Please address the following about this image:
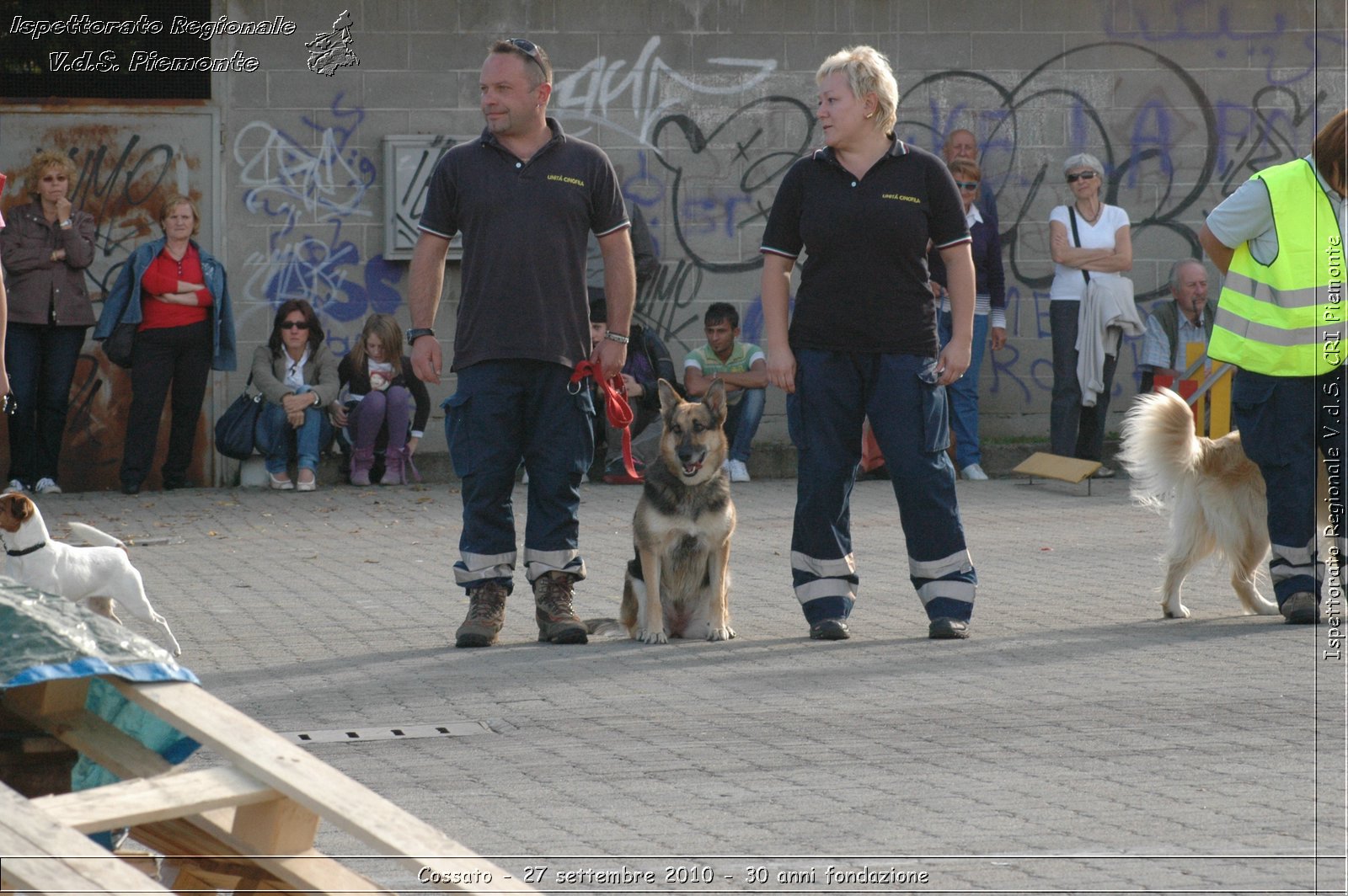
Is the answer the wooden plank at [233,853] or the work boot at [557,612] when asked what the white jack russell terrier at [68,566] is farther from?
the wooden plank at [233,853]

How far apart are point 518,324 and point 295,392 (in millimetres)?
6615

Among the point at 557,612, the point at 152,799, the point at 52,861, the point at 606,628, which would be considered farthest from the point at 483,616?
the point at 52,861

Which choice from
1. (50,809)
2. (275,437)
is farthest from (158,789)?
(275,437)

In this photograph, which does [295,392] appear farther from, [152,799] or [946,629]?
[152,799]

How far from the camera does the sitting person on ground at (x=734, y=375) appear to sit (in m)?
13.8

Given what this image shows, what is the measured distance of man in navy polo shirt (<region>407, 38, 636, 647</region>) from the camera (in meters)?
7.11

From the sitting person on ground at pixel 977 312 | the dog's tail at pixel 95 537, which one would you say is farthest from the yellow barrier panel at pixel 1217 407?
the dog's tail at pixel 95 537

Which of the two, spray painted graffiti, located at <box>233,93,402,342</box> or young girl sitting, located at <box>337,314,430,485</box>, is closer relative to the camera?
young girl sitting, located at <box>337,314,430,485</box>

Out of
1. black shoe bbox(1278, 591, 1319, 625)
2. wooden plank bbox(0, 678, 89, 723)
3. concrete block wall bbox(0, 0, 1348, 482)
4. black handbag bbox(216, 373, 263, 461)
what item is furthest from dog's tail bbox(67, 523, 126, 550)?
concrete block wall bbox(0, 0, 1348, 482)

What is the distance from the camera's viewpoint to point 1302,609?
24.2 feet

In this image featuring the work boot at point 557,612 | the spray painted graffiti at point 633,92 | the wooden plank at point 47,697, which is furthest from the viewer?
the spray painted graffiti at point 633,92

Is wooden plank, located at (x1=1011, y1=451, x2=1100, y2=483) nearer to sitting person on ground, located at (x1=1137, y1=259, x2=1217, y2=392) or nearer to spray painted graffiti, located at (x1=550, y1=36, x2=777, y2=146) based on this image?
sitting person on ground, located at (x1=1137, y1=259, x2=1217, y2=392)

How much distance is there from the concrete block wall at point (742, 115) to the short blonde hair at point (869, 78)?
7335 mm

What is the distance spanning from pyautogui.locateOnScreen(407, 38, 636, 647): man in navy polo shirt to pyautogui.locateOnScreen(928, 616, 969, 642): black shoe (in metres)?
1.49
